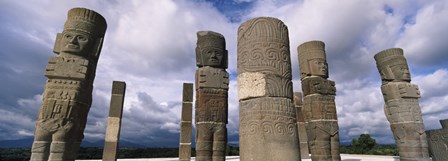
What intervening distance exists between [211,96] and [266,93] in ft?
11.9

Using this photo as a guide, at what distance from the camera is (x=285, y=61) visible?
5.65m

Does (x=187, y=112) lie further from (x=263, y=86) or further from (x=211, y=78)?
(x=263, y=86)

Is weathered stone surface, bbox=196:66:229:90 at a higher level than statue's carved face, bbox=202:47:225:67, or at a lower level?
lower

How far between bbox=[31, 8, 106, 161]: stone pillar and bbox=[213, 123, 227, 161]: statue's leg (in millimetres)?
3644

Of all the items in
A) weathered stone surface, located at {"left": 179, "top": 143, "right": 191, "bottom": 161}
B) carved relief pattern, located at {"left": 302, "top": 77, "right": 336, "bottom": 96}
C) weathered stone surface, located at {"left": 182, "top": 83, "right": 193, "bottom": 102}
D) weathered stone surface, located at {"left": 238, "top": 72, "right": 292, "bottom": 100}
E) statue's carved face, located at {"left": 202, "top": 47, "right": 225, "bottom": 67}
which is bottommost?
weathered stone surface, located at {"left": 179, "top": 143, "right": 191, "bottom": 161}

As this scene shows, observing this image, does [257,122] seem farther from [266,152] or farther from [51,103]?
[51,103]

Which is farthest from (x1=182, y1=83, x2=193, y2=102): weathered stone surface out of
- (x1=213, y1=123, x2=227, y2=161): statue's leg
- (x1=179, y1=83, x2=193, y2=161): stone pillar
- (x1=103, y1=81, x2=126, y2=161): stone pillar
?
(x1=213, y1=123, x2=227, y2=161): statue's leg

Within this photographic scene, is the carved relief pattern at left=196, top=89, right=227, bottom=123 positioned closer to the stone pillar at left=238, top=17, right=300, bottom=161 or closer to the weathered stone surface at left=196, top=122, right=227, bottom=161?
the weathered stone surface at left=196, top=122, right=227, bottom=161

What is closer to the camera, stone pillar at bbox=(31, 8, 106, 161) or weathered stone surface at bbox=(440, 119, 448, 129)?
stone pillar at bbox=(31, 8, 106, 161)

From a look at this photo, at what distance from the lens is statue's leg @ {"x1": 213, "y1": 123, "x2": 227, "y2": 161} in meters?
8.20

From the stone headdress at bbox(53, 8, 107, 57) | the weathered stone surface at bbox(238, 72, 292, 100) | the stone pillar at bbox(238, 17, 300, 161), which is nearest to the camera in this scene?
the stone pillar at bbox(238, 17, 300, 161)

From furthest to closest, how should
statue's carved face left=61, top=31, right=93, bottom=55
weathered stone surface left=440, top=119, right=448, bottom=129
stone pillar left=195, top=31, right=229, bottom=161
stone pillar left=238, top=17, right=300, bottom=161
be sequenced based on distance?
1. stone pillar left=195, top=31, right=229, bottom=161
2. weathered stone surface left=440, top=119, right=448, bottom=129
3. statue's carved face left=61, top=31, right=93, bottom=55
4. stone pillar left=238, top=17, right=300, bottom=161

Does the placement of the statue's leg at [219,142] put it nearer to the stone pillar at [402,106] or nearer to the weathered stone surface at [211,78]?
the weathered stone surface at [211,78]

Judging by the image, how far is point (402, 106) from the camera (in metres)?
9.77
